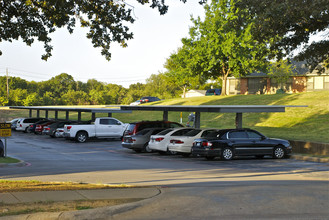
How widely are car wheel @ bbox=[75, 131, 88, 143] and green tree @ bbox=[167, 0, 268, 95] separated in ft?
97.0

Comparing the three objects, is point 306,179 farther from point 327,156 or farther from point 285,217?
point 327,156

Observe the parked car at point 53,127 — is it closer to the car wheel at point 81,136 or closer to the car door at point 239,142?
the car wheel at point 81,136

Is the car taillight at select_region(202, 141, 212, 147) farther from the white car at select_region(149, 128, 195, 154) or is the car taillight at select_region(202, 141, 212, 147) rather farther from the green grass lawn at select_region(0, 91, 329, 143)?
the green grass lawn at select_region(0, 91, 329, 143)

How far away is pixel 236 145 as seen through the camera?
66.7 feet

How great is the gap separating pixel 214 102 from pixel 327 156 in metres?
37.6

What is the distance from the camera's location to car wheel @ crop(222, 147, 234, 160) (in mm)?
20031

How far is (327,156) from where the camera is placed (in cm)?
2144

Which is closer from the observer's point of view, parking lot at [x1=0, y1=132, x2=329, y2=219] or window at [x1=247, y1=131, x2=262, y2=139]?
parking lot at [x1=0, y1=132, x2=329, y2=219]

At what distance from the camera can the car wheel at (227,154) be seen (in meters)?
20.0

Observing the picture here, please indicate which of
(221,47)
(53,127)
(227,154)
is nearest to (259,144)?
(227,154)

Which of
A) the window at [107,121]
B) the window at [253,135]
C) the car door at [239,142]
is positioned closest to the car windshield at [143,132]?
the car door at [239,142]

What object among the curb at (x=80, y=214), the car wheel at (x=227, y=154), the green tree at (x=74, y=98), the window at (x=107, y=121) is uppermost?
the green tree at (x=74, y=98)

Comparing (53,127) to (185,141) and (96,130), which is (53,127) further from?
(185,141)

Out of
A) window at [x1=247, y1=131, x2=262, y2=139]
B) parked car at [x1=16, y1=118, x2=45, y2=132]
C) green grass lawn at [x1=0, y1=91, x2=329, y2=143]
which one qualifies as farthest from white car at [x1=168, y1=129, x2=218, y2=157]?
parked car at [x1=16, y1=118, x2=45, y2=132]
